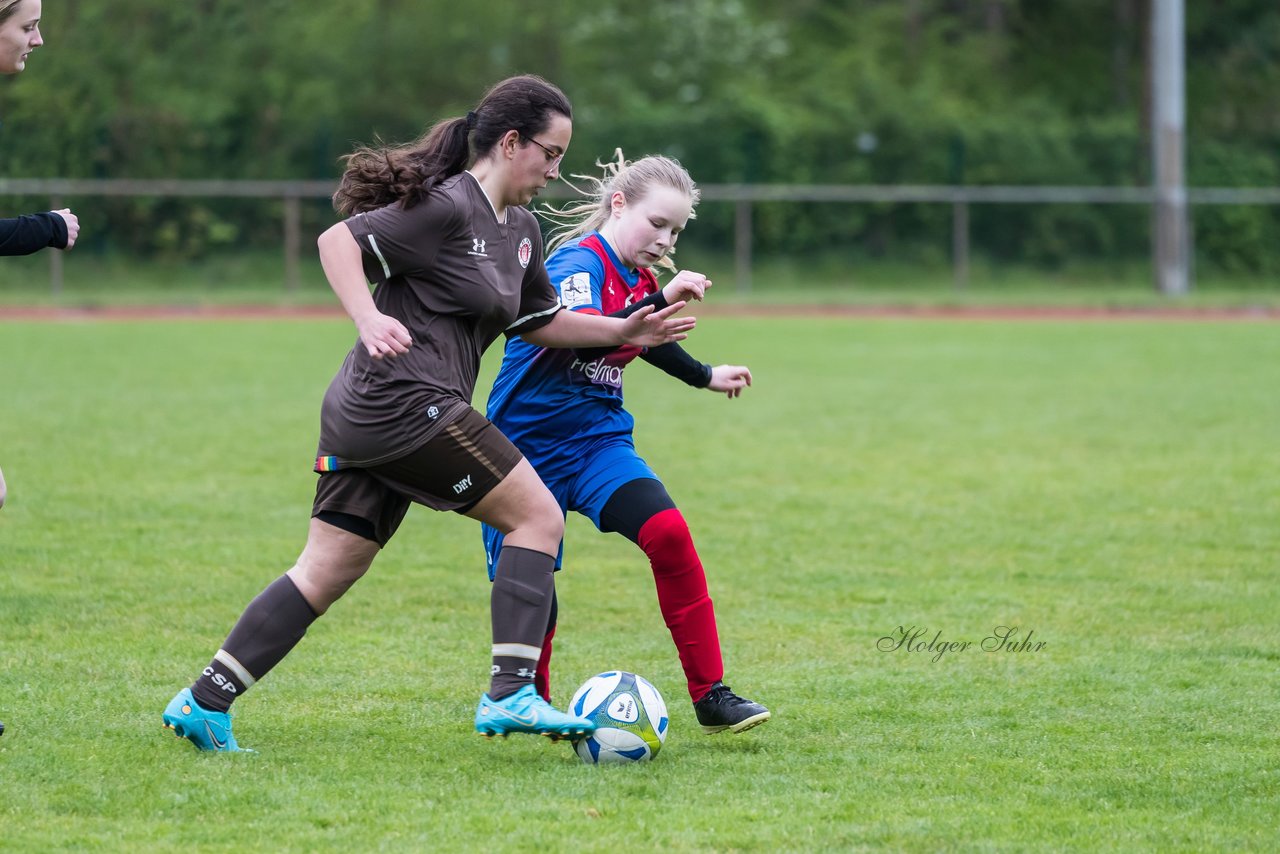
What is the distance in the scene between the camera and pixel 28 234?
4031 millimetres

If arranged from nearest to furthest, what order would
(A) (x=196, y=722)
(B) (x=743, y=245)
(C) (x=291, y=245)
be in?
(A) (x=196, y=722)
(C) (x=291, y=245)
(B) (x=743, y=245)

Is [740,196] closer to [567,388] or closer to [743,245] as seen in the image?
[743,245]

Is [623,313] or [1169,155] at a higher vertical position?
[1169,155]

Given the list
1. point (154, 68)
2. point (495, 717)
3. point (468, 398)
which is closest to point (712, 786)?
point (495, 717)

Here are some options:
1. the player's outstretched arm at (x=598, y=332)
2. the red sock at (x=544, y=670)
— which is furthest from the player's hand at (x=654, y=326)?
the red sock at (x=544, y=670)

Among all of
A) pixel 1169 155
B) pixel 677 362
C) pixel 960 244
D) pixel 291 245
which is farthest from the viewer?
pixel 960 244

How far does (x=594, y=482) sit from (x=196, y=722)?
1.22m

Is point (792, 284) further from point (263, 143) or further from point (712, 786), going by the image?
point (712, 786)

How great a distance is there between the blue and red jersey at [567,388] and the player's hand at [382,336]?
28.8 inches

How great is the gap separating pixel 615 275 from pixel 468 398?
0.75m

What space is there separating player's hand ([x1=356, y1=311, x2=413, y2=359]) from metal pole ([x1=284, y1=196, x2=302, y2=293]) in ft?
67.7

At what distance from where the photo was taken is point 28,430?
1046 cm

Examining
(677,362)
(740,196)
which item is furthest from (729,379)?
(740,196)

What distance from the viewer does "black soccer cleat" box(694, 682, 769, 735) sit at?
4340 millimetres
